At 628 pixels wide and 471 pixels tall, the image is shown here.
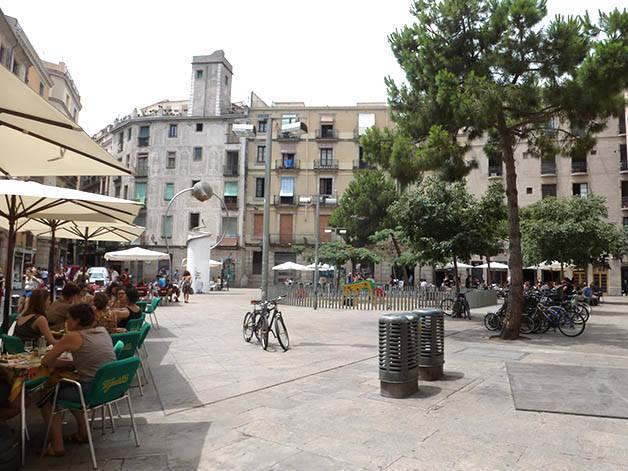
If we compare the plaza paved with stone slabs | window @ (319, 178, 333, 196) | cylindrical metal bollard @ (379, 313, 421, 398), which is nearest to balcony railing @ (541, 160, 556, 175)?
window @ (319, 178, 333, 196)

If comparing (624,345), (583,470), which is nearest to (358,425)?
(583,470)

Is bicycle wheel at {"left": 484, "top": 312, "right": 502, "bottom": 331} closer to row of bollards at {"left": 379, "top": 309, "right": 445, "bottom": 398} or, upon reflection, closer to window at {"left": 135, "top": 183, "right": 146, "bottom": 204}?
row of bollards at {"left": 379, "top": 309, "right": 445, "bottom": 398}

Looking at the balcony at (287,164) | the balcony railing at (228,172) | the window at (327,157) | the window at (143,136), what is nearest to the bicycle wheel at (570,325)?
the window at (327,157)

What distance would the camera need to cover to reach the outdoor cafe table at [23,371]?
358 cm

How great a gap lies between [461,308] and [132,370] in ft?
48.4

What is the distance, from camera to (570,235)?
2278 centimetres

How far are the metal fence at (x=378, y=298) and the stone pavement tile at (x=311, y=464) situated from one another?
16.1m

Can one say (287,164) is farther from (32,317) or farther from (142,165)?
(32,317)

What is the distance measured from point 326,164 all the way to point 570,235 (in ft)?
81.3

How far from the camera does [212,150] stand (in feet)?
147

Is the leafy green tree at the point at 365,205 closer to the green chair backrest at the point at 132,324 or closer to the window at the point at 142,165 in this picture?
the window at the point at 142,165

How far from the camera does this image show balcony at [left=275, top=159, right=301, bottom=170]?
44.0 m

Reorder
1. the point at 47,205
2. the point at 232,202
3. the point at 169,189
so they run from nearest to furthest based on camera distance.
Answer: the point at 47,205 → the point at 232,202 → the point at 169,189

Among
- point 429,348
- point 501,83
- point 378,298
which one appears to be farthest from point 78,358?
point 378,298
